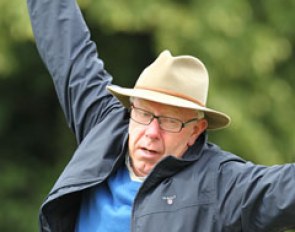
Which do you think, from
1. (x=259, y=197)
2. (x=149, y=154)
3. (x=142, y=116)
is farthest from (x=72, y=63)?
(x=259, y=197)

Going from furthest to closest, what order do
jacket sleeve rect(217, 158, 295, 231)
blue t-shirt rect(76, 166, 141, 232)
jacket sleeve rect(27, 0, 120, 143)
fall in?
1. jacket sleeve rect(27, 0, 120, 143)
2. blue t-shirt rect(76, 166, 141, 232)
3. jacket sleeve rect(217, 158, 295, 231)

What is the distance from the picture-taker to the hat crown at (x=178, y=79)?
331cm

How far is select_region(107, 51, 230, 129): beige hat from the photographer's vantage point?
129 inches

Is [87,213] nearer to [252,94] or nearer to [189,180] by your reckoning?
[189,180]

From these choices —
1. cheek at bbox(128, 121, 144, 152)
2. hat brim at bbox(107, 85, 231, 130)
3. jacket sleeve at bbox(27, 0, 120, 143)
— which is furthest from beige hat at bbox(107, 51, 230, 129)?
jacket sleeve at bbox(27, 0, 120, 143)

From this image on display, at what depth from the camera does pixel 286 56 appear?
7559 mm

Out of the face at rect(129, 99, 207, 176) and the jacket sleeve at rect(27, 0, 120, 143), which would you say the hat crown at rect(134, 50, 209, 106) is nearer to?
the face at rect(129, 99, 207, 176)

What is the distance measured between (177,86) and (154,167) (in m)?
0.30

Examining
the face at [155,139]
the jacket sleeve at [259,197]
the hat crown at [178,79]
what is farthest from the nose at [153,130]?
the jacket sleeve at [259,197]

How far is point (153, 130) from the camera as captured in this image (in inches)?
128

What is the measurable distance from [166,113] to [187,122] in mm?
80

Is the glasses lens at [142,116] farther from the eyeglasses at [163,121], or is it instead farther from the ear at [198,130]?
the ear at [198,130]

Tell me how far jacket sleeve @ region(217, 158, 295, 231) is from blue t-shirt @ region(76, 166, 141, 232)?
32 cm

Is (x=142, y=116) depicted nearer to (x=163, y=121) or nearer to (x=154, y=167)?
(x=163, y=121)
